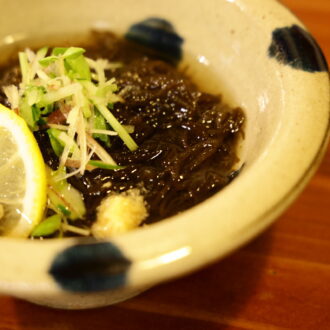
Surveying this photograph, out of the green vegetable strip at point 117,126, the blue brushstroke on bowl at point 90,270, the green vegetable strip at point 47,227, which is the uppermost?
the blue brushstroke on bowl at point 90,270

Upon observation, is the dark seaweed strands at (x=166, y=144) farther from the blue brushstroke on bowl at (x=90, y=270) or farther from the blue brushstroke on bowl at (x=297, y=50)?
the blue brushstroke on bowl at (x=90, y=270)

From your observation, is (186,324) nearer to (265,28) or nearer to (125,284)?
(125,284)

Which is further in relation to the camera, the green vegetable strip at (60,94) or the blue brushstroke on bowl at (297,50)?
the green vegetable strip at (60,94)

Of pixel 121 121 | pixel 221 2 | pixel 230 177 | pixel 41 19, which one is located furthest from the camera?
pixel 41 19

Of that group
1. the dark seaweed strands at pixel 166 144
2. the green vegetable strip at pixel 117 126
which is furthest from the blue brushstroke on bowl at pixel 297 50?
the green vegetable strip at pixel 117 126

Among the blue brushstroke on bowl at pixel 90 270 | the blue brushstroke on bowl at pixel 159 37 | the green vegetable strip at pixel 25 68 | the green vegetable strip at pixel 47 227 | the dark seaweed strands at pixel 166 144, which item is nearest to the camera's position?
the blue brushstroke on bowl at pixel 90 270

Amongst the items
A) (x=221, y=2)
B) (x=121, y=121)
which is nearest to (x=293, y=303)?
(x=121, y=121)
